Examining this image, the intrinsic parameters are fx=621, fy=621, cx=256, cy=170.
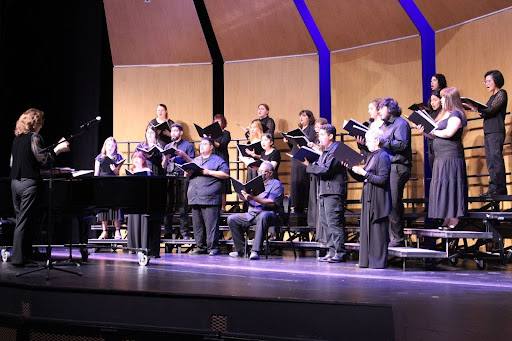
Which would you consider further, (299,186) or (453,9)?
(299,186)

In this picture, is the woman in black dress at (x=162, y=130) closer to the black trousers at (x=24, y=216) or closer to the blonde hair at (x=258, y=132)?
the blonde hair at (x=258, y=132)

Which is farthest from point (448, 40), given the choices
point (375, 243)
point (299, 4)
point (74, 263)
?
point (74, 263)

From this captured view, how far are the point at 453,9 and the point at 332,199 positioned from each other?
3695 mm

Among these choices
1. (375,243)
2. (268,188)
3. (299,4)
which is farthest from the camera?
(299,4)

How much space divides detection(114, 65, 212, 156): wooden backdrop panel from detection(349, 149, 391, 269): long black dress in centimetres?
547

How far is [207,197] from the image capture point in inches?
343

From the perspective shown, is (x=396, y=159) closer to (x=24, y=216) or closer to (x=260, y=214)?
(x=260, y=214)

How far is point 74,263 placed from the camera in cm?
682

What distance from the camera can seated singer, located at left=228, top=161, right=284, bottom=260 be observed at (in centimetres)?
822

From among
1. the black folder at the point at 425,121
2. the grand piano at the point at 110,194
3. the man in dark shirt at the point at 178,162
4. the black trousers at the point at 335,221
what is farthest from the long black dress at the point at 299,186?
the grand piano at the point at 110,194

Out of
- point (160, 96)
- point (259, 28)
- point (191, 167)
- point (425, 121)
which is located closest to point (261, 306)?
point (425, 121)

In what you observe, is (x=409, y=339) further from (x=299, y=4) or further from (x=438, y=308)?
(x=299, y=4)

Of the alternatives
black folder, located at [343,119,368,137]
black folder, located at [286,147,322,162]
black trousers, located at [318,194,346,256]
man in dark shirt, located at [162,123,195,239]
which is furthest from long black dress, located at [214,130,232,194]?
black folder, located at [343,119,368,137]

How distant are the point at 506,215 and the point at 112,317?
4894 mm
